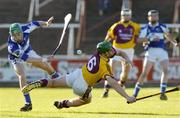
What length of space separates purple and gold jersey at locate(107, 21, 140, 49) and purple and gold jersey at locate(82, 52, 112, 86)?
5.20 metres

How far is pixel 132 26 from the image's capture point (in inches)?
739

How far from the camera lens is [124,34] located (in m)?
18.7

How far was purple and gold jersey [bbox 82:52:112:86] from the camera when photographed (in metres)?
13.3

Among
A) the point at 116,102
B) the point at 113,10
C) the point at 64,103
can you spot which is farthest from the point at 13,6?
the point at 64,103

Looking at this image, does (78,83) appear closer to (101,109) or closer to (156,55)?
(101,109)

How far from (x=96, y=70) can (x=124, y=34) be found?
550 centimetres

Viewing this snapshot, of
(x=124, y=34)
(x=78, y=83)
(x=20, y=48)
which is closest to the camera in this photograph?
(x=78, y=83)

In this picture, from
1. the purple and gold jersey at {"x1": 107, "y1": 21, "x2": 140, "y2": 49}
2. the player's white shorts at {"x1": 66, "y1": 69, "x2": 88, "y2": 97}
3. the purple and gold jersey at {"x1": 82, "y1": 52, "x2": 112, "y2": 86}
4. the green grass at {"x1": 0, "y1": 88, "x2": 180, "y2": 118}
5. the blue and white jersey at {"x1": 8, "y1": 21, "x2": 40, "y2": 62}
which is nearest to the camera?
the purple and gold jersey at {"x1": 82, "y1": 52, "x2": 112, "y2": 86}

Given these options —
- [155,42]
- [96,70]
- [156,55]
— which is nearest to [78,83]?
[96,70]

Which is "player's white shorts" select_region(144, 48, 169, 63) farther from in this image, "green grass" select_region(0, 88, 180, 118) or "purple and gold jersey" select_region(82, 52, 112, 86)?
"purple and gold jersey" select_region(82, 52, 112, 86)

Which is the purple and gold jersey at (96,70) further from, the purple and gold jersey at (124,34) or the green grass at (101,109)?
the purple and gold jersey at (124,34)

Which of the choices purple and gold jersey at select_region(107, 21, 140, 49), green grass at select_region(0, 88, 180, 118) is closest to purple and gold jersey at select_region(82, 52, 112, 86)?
green grass at select_region(0, 88, 180, 118)

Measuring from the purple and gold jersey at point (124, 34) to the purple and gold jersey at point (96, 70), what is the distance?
5.20 metres

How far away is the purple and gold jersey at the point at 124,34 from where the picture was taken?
18688mm
